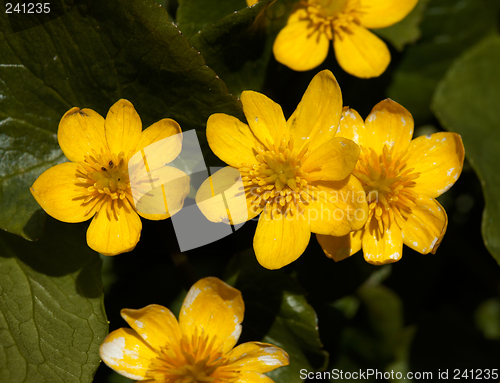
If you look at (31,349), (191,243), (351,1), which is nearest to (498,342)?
(191,243)

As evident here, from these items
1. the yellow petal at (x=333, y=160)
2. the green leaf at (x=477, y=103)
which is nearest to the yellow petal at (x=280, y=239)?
the yellow petal at (x=333, y=160)

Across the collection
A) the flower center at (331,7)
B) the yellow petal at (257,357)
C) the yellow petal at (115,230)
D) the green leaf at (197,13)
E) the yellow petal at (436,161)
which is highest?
the green leaf at (197,13)

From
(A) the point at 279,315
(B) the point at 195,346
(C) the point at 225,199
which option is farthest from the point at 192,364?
(C) the point at 225,199

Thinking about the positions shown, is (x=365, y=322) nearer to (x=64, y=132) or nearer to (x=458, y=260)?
(x=458, y=260)

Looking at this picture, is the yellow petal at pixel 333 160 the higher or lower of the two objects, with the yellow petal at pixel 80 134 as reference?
lower

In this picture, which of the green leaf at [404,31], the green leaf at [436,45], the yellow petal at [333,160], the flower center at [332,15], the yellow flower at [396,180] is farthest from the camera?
the green leaf at [436,45]

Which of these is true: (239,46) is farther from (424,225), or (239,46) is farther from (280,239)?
(424,225)

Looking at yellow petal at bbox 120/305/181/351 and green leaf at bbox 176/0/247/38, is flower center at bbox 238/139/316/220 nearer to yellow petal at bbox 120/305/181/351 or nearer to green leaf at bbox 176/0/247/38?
yellow petal at bbox 120/305/181/351

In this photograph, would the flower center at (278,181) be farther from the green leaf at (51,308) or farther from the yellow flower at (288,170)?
the green leaf at (51,308)
